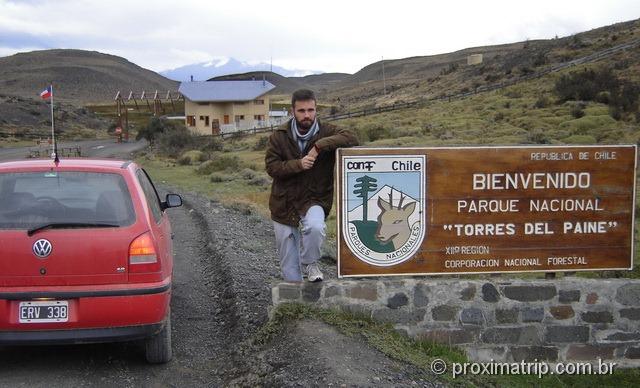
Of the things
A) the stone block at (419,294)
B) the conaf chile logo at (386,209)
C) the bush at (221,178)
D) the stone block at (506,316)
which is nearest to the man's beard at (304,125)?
the conaf chile logo at (386,209)

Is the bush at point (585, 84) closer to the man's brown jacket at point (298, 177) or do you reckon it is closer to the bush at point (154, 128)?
the bush at point (154, 128)

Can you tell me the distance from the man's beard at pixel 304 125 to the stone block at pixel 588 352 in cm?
320

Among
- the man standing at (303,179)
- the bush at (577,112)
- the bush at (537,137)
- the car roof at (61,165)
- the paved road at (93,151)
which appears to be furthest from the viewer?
the paved road at (93,151)

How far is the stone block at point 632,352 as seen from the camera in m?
6.65

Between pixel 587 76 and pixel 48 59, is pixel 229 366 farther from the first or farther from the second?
pixel 48 59

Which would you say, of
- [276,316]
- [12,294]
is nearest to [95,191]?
[12,294]

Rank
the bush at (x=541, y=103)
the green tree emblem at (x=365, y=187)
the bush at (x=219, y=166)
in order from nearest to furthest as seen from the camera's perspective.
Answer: the green tree emblem at (x=365, y=187) → the bush at (x=219, y=166) → the bush at (x=541, y=103)

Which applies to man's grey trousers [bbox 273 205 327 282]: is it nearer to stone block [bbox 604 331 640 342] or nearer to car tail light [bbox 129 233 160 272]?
car tail light [bbox 129 233 160 272]

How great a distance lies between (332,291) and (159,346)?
154 centimetres

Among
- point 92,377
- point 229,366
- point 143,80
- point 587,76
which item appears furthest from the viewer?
point 143,80

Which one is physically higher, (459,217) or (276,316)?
(459,217)

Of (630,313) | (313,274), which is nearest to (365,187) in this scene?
(313,274)

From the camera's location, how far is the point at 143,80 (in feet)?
616

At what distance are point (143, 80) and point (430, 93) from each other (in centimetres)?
12828
